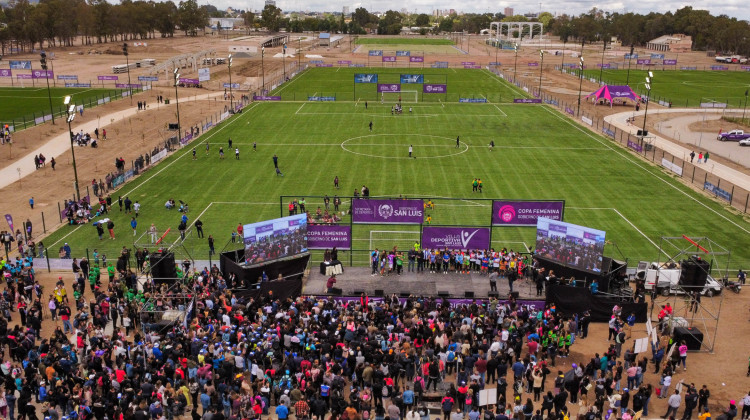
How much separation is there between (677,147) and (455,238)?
46155 mm

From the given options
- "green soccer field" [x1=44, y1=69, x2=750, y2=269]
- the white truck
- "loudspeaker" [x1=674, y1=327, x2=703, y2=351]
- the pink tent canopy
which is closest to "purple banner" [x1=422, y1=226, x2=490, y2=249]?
"green soccer field" [x1=44, y1=69, x2=750, y2=269]

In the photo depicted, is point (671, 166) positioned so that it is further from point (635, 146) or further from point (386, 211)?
point (386, 211)

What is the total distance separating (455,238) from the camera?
1341 inches

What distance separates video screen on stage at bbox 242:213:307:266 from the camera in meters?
32.4

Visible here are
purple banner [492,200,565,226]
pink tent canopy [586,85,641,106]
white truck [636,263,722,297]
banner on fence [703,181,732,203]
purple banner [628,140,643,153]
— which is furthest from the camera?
pink tent canopy [586,85,641,106]

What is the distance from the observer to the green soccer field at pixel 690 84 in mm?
107938

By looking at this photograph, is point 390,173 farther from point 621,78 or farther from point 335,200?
point 621,78

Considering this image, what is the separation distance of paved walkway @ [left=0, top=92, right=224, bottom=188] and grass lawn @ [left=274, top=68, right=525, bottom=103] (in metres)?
25.5

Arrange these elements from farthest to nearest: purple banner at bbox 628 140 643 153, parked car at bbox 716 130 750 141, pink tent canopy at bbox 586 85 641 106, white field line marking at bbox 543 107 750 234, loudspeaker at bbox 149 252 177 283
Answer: pink tent canopy at bbox 586 85 641 106 → parked car at bbox 716 130 750 141 → purple banner at bbox 628 140 643 153 → white field line marking at bbox 543 107 750 234 → loudspeaker at bbox 149 252 177 283

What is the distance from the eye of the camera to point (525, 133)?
2977 inches

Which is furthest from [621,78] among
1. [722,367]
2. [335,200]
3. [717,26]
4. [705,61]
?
[722,367]

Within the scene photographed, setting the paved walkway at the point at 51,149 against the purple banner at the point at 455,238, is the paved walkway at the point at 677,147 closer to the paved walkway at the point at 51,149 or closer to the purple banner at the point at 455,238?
the purple banner at the point at 455,238

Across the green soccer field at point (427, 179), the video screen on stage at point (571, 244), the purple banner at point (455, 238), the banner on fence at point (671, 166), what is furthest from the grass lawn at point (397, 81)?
the video screen on stage at point (571, 244)

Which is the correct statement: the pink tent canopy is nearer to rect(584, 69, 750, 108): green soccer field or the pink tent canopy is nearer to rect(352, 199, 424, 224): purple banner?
rect(584, 69, 750, 108): green soccer field
